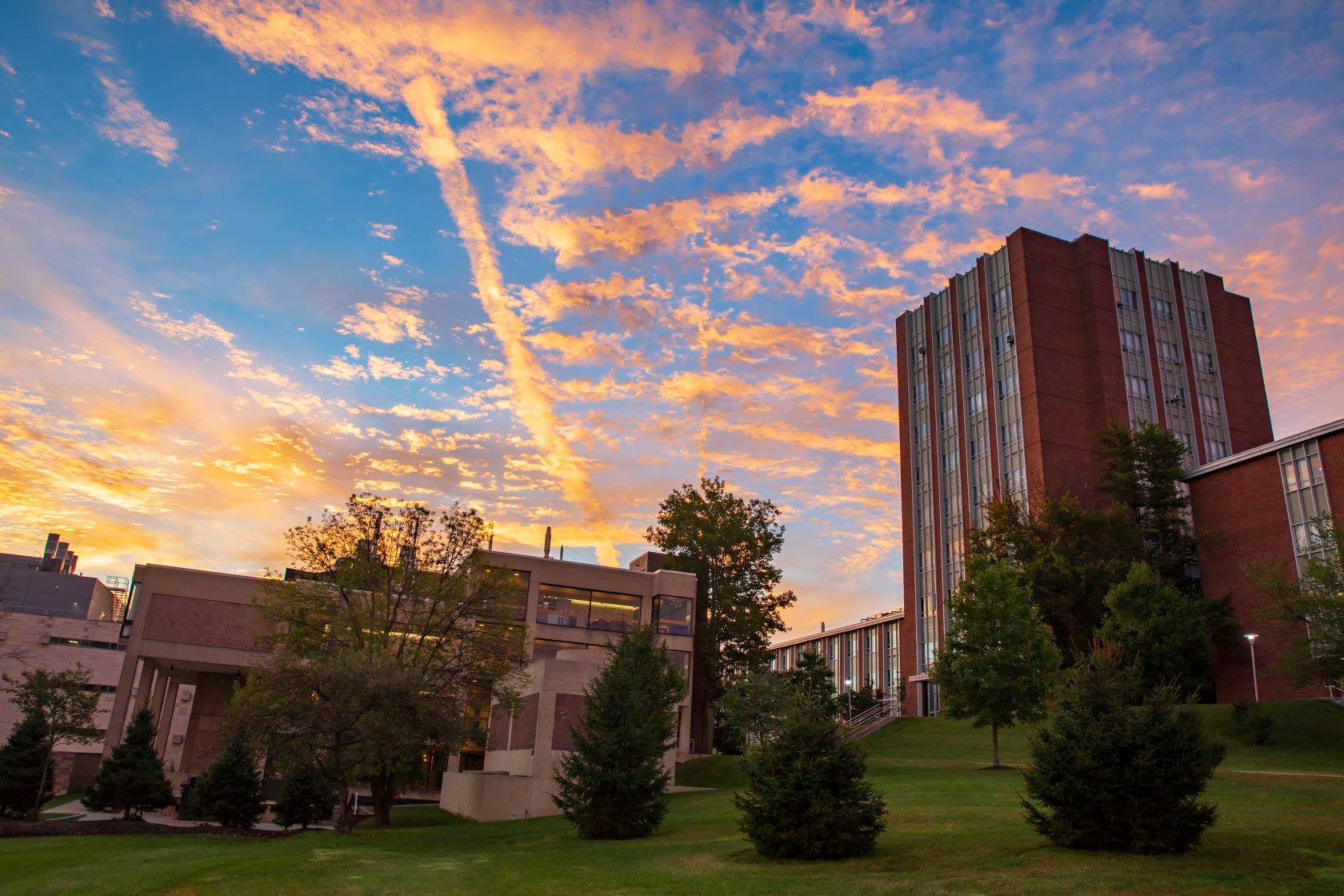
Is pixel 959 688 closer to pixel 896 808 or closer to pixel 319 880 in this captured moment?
pixel 896 808

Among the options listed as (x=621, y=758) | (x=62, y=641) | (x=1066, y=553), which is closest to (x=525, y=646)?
(x=621, y=758)

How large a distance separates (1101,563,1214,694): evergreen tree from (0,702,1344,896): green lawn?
15971 millimetres

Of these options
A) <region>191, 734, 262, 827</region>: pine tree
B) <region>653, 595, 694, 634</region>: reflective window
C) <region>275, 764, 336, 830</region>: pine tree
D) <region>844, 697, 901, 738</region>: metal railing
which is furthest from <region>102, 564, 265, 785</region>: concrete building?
<region>844, 697, 901, 738</region>: metal railing

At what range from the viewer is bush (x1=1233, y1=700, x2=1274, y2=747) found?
39719 mm

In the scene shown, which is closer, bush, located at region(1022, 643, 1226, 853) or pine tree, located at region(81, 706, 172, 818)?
bush, located at region(1022, 643, 1226, 853)

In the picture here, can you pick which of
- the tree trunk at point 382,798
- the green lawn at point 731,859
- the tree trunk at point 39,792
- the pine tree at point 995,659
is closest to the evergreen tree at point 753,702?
the pine tree at point 995,659

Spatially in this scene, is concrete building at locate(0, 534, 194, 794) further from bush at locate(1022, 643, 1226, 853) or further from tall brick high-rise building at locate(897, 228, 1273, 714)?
tall brick high-rise building at locate(897, 228, 1273, 714)

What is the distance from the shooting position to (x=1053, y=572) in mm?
57125

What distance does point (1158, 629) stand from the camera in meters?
49.2

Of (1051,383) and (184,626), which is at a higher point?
(1051,383)

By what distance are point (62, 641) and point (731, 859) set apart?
6392 centimetres

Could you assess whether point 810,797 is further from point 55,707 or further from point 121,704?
point 121,704

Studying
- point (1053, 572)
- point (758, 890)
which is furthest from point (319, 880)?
point (1053, 572)

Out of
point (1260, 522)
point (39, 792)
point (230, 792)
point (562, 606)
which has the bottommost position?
point (39, 792)
